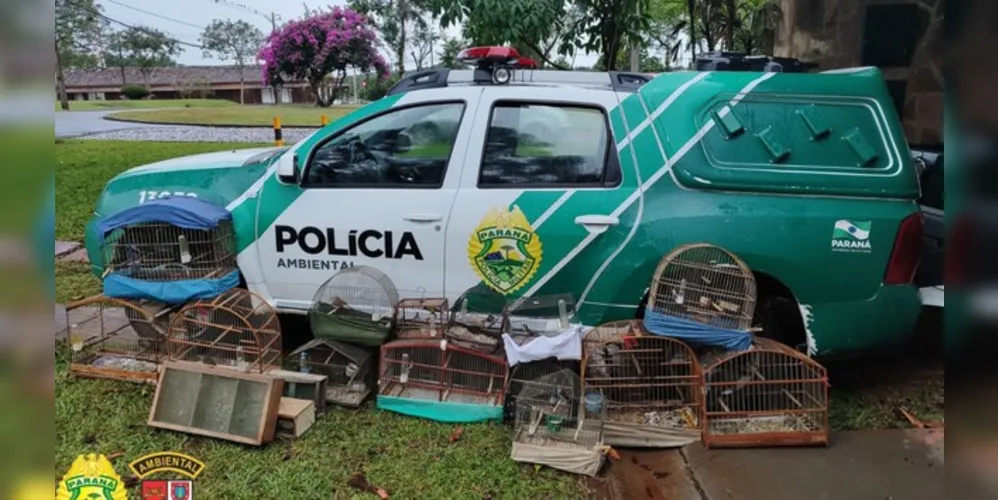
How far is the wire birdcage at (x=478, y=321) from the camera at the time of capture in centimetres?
370

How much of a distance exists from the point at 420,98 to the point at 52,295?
3.26 m

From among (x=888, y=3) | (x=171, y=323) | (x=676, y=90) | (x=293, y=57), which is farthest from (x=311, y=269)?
(x=293, y=57)

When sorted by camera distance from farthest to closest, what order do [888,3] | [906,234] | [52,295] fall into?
1. [888,3]
2. [906,234]
3. [52,295]

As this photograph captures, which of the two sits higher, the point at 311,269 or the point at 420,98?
the point at 420,98

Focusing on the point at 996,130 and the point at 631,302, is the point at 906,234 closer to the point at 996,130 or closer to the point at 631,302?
the point at 631,302

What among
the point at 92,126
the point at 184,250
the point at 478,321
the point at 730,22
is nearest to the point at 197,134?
the point at 92,126

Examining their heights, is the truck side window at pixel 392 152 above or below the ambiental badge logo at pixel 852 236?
above

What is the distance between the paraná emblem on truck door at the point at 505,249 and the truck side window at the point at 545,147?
0.20 metres

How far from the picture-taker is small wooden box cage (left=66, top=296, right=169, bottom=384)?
12.9 feet

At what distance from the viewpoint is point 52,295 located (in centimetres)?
82

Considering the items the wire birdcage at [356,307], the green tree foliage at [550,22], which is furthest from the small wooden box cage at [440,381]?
the green tree foliage at [550,22]

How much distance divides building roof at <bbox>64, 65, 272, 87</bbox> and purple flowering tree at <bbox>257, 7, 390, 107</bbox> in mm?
27495

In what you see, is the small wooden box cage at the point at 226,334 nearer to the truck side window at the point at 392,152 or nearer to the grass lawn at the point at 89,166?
the truck side window at the point at 392,152

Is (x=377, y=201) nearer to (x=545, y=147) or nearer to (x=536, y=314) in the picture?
(x=545, y=147)
